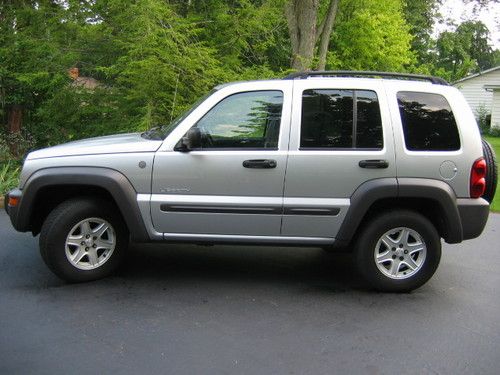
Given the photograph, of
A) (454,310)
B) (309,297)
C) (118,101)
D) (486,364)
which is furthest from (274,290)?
(118,101)

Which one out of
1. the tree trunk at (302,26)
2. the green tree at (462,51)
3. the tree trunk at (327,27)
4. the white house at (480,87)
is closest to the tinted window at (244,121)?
the tree trunk at (302,26)

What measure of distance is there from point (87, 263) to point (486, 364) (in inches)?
131

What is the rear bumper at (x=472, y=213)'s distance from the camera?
15.4ft

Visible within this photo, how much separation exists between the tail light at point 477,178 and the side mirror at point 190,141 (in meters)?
2.39

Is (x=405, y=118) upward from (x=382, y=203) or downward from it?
upward

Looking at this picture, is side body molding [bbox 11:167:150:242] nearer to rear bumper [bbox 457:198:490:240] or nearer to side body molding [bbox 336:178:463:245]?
side body molding [bbox 336:178:463:245]

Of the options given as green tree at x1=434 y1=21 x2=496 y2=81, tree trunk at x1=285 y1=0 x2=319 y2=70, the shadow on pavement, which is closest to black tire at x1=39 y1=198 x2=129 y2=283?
the shadow on pavement

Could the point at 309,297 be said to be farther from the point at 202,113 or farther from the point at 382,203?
the point at 202,113

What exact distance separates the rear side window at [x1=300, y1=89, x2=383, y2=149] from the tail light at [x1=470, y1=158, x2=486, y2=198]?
0.84 metres

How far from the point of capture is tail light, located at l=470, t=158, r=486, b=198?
4.67m

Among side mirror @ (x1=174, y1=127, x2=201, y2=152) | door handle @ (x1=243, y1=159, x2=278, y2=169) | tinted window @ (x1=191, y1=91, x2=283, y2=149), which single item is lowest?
door handle @ (x1=243, y1=159, x2=278, y2=169)

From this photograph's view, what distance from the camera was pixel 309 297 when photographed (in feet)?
15.5

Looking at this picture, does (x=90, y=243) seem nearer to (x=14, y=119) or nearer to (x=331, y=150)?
(x=331, y=150)

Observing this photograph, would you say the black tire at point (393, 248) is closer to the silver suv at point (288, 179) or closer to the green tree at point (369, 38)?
the silver suv at point (288, 179)
